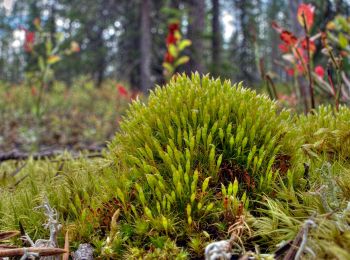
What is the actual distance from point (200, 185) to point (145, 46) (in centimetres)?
1225

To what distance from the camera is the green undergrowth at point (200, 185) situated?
53.2 inches

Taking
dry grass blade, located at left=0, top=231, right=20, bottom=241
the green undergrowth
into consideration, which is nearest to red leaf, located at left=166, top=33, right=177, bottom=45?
the green undergrowth

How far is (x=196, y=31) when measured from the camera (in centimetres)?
1164

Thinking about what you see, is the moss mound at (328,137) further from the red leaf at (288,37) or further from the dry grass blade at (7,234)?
the dry grass blade at (7,234)

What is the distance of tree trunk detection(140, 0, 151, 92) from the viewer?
12.8 metres

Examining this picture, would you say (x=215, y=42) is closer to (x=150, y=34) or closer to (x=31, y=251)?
(x=150, y=34)

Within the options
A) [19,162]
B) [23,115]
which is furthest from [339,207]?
[23,115]

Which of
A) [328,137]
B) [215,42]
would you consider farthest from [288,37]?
[215,42]

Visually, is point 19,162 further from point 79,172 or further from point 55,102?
point 55,102

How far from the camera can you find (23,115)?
36.0 ft

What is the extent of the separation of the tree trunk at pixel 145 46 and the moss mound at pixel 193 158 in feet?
35.4

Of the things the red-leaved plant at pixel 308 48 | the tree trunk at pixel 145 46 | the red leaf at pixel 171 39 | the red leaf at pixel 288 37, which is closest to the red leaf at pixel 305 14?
the red-leaved plant at pixel 308 48

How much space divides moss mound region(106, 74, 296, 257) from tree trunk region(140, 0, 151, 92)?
10802mm

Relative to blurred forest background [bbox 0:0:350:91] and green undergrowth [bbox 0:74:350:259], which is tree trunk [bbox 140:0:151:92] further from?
green undergrowth [bbox 0:74:350:259]
